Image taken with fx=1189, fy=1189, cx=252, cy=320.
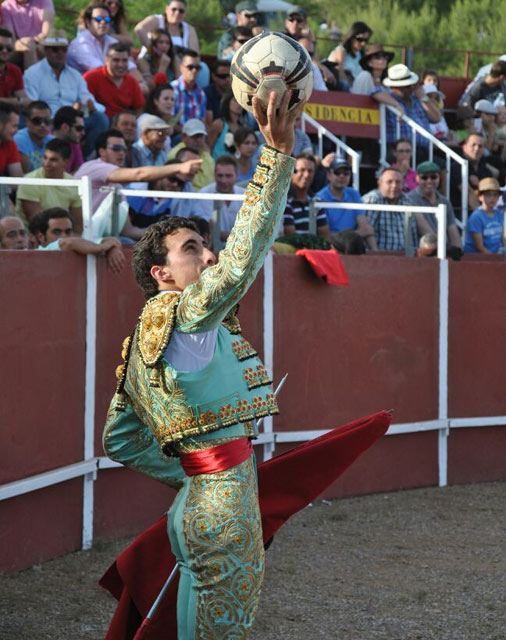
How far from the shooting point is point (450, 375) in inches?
356

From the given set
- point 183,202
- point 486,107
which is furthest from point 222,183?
point 486,107

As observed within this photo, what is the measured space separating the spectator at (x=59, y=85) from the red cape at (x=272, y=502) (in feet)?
19.1

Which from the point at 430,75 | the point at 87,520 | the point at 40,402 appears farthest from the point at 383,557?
the point at 430,75

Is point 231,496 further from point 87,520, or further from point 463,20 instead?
point 463,20

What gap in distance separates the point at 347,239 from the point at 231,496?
531 cm

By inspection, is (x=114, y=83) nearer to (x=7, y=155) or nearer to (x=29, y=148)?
(x=29, y=148)

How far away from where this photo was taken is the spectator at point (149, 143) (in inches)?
343

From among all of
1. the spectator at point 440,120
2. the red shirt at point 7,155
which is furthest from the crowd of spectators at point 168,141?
the spectator at point 440,120

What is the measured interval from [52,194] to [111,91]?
284cm

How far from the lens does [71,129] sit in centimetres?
854

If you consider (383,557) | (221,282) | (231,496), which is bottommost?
(383,557)

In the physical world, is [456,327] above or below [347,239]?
below

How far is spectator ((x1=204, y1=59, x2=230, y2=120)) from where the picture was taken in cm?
1108

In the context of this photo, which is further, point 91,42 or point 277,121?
point 91,42
